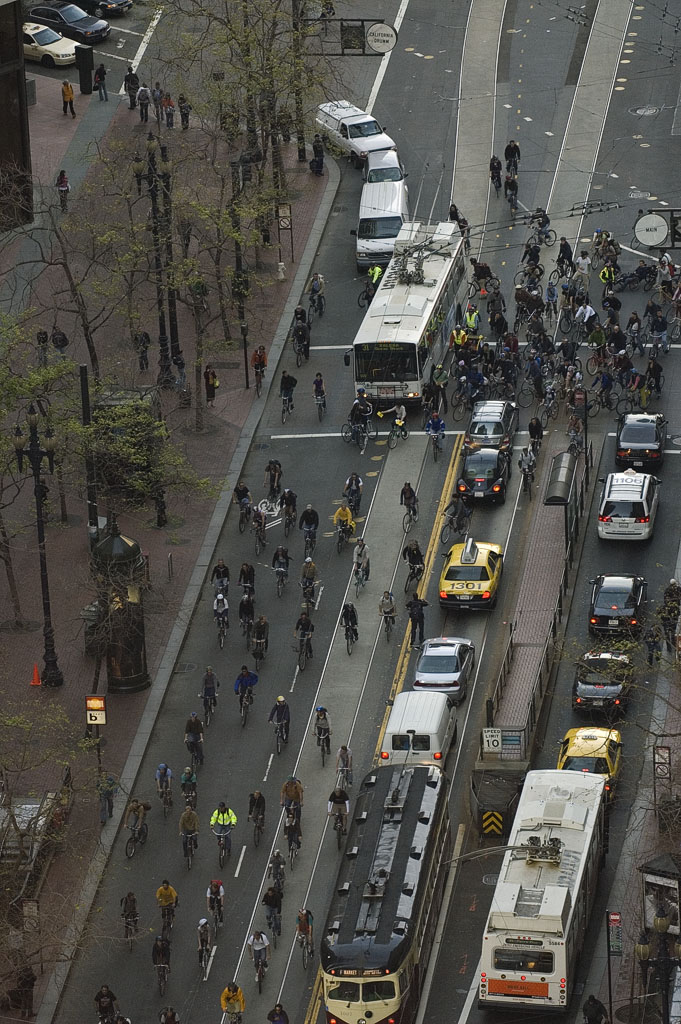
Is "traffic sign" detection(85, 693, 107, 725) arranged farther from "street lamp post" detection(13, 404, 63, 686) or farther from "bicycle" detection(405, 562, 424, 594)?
"bicycle" detection(405, 562, 424, 594)

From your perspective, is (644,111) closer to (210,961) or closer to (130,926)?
(130,926)

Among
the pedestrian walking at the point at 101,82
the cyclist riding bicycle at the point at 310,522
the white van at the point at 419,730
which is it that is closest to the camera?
the white van at the point at 419,730

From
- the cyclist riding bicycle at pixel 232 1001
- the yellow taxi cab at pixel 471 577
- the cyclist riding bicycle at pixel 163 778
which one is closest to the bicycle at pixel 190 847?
the cyclist riding bicycle at pixel 163 778

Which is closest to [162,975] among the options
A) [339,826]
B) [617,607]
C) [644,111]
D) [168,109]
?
[339,826]

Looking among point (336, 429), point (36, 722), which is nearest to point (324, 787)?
point (36, 722)

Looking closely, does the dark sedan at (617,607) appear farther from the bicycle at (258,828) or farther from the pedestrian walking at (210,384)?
the pedestrian walking at (210,384)

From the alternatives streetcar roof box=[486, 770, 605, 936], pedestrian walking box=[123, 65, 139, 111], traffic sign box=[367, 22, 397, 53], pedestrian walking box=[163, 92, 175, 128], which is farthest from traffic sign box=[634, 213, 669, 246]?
pedestrian walking box=[123, 65, 139, 111]
